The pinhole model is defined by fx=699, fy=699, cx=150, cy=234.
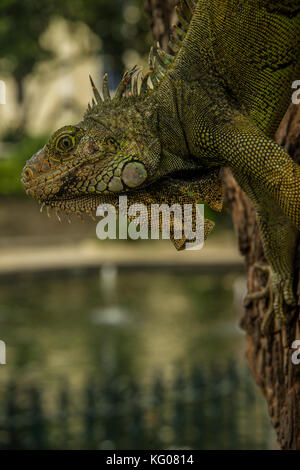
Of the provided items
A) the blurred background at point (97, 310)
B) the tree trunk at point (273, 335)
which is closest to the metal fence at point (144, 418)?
the blurred background at point (97, 310)

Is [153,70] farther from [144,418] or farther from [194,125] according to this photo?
[144,418]

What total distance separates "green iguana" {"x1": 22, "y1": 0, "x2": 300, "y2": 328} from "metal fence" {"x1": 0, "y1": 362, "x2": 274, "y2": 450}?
4461 mm

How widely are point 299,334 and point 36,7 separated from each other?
70.4 feet

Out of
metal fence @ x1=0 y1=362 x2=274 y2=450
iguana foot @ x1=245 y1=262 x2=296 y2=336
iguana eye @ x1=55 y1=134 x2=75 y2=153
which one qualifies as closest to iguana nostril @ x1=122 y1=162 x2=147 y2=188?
iguana eye @ x1=55 y1=134 x2=75 y2=153

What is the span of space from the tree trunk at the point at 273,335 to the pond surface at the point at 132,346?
10.6ft

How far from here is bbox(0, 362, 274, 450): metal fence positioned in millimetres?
6598

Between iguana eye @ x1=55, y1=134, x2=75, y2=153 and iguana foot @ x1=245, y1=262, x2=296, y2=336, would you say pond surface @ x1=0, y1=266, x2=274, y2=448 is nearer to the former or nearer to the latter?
iguana foot @ x1=245, y1=262, x2=296, y2=336

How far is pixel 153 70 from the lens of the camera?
2.65 meters

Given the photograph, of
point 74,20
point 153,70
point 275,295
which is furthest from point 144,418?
point 74,20

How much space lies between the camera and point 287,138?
333 centimetres

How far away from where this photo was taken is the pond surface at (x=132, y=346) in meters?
6.99

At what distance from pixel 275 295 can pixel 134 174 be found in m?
1.16

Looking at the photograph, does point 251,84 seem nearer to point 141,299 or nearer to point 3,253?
point 141,299
